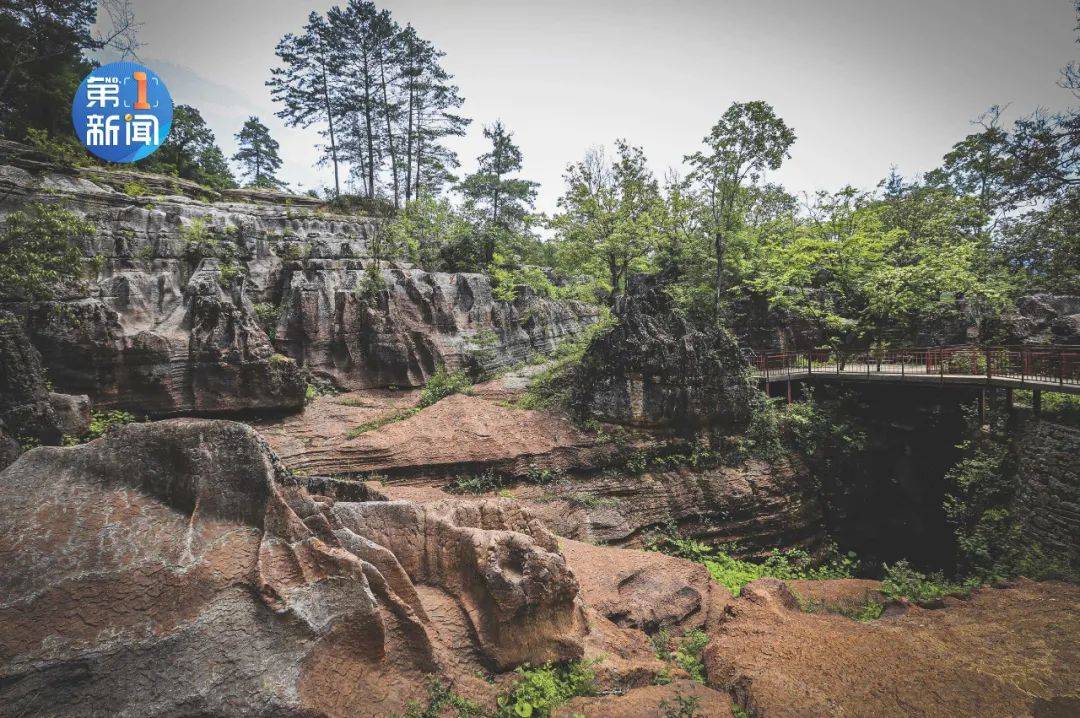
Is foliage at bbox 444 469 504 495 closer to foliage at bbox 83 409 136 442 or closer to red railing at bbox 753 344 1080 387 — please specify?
foliage at bbox 83 409 136 442

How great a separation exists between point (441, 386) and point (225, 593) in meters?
12.1

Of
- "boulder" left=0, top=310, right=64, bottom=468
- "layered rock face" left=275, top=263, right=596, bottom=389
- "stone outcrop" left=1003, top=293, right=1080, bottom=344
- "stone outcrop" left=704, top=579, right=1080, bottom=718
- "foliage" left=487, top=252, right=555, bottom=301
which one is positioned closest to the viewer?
"stone outcrop" left=704, top=579, right=1080, bottom=718

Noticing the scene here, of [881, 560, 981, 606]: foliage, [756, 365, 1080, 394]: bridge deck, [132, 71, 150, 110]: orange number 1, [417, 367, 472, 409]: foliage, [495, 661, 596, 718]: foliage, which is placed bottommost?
[881, 560, 981, 606]: foliage

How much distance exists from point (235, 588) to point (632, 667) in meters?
5.02

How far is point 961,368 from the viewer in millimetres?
13883

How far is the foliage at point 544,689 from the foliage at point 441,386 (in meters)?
11.3

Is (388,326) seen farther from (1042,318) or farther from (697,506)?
(1042,318)

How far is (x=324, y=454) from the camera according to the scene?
1219cm

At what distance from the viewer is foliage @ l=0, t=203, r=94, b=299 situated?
11625 mm

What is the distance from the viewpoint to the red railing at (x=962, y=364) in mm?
10336

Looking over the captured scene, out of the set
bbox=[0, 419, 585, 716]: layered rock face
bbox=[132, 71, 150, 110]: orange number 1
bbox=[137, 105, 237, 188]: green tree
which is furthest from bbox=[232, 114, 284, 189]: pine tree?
bbox=[0, 419, 585, 716]: layered rock face

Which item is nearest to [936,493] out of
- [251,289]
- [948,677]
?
[948,677]

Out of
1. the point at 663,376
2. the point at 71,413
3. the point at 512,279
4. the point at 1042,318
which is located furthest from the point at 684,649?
the point at 1042,318

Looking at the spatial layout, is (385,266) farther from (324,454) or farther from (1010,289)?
(1010,289)
